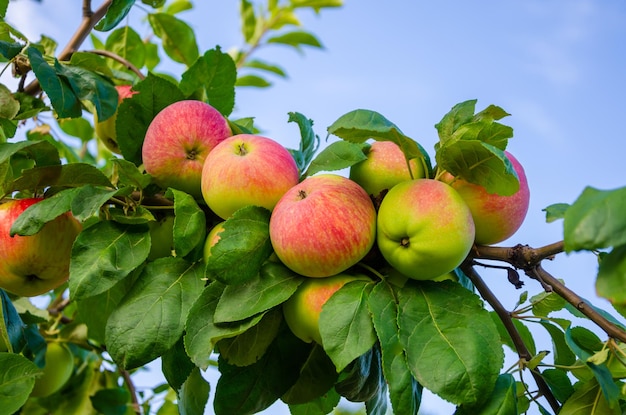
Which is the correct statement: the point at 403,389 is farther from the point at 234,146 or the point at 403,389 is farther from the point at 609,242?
the point at 234,146

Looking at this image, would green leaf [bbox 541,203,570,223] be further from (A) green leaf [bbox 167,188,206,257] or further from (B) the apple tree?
(A) green leaf [bbox 167,188,206,257]

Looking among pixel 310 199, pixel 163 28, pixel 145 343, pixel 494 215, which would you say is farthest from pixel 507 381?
pixel 163 28

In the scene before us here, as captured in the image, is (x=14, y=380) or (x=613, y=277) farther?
(x=14, y=380)

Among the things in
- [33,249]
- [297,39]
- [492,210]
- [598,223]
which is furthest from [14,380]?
[297,39]

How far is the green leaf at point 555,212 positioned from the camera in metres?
0.89

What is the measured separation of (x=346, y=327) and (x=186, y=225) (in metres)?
0.28

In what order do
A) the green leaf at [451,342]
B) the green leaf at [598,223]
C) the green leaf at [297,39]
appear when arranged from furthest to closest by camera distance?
the green leaf at [297,39] < the green leaf at [451,342] < the green leaf at [598,223]

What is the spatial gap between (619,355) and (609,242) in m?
0.31

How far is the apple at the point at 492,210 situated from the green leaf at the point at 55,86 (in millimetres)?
709

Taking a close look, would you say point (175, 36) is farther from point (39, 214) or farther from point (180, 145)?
point (39, 214)

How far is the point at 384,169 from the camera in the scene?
1.01 metres

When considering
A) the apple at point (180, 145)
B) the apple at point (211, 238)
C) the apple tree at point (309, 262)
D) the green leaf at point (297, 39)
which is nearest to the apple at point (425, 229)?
the apple tree at point (309, 262)

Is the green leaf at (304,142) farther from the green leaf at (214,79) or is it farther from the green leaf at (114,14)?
the green leaf at (114,14)

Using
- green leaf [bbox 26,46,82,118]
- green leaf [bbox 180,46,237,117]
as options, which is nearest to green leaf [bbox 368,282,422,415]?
green leaf [bbox 180,46,237,117]
